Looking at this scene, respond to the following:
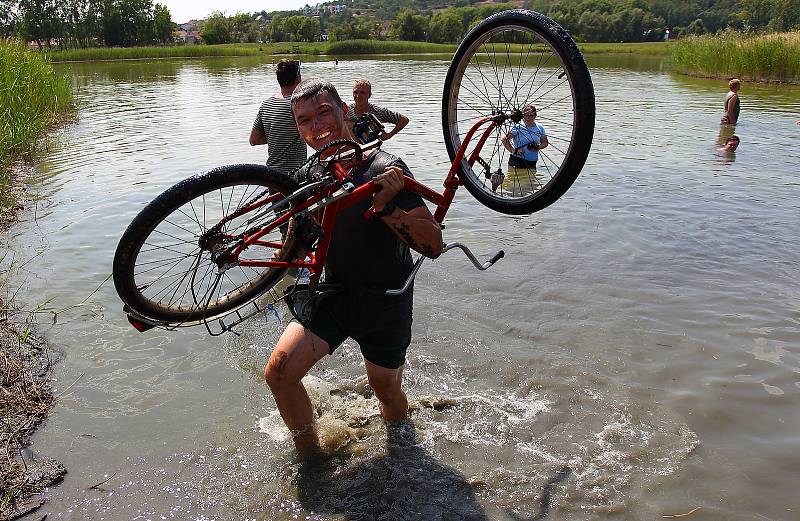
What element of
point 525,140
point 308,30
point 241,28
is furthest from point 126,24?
point 525,140

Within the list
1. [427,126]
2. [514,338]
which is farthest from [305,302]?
[427,126]

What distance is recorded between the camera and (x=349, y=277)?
3.60 m

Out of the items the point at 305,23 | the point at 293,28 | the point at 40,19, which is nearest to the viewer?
the point at 40,19

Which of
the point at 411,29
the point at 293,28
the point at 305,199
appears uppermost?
the point at 293,28

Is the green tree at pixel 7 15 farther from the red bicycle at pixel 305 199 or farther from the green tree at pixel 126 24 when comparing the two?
the red bicycle at pixel 305 199

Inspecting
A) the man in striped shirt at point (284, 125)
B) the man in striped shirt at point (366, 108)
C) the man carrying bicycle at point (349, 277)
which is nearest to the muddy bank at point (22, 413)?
the man carrying bicycle at point (349, 277)

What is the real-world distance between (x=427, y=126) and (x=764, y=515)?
15524 mm

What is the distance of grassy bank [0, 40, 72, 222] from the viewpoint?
11781 millimetres

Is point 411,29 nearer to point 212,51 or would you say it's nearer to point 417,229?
point 212,51

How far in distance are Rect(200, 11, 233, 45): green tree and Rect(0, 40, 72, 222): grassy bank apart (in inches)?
4359

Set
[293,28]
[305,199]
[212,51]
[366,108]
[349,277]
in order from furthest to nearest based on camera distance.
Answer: [293,28] → [212,51] → [366,108] → [349,277] → [305,199]

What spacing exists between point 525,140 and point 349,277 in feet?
18.7

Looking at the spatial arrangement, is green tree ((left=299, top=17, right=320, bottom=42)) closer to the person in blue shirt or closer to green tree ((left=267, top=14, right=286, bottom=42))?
green tree ((left=267, top=14, right=286, bottom=42))

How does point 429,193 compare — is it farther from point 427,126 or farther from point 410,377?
point 427,126
